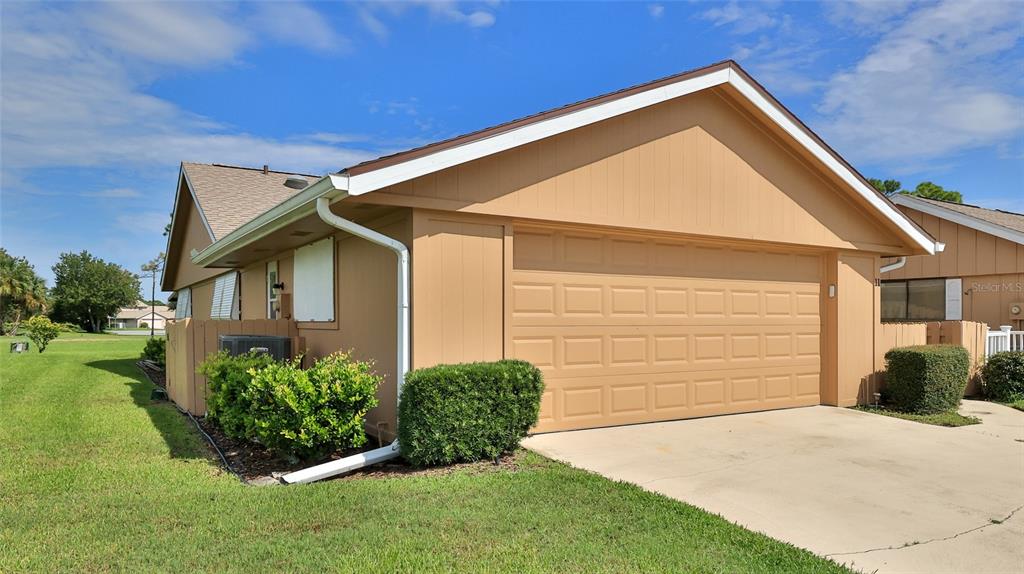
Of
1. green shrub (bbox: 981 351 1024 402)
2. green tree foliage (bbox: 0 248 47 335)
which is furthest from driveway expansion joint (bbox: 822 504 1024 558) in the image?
green tree foliage (bbox: 0 248 47 335)

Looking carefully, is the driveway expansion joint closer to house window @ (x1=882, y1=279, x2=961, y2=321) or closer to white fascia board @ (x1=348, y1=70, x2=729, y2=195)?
white fascia board @ (x1=348, y1=70, x2=729, y2=195)

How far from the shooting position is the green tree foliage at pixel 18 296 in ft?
177

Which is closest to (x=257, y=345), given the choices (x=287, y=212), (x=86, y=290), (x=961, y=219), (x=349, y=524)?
(x=287, y=212)

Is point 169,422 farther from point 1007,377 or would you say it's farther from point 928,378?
point 1007,377

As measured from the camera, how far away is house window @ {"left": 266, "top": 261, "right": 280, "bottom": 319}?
415 inches

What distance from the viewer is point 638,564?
11.1ft

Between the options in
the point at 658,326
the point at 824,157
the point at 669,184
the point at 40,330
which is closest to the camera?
the point at 669,184

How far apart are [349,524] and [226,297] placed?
1178cm

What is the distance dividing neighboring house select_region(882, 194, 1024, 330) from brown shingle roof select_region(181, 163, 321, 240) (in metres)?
14.1

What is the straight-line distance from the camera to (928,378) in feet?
28.1

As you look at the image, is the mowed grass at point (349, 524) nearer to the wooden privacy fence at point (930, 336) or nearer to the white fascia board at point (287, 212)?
the white fascia board at point (287, 212)

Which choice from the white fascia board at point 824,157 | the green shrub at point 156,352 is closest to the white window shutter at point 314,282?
the white fascia board at point 824,157

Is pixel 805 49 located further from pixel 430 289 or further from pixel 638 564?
pixel 638 564

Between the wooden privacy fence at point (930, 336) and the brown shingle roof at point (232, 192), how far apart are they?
37.8 feet
